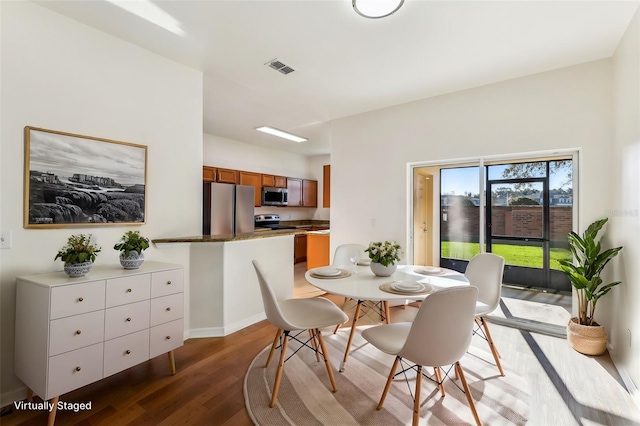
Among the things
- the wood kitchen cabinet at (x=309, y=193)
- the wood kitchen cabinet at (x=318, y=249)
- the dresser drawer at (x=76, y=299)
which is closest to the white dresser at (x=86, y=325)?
the dresser drawer at (x=76, y=299)

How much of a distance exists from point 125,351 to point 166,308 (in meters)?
0.36

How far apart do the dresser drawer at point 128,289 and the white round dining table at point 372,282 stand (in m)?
1.19

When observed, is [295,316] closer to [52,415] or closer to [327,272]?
[327,272]

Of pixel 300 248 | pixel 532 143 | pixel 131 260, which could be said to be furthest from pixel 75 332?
pixel 300 248

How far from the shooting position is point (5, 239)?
1894 mm

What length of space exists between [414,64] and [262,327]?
123 inches

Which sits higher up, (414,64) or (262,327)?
(414,64)

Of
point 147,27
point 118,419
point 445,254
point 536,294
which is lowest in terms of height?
point 118,419

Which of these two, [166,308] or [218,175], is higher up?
[218,175]

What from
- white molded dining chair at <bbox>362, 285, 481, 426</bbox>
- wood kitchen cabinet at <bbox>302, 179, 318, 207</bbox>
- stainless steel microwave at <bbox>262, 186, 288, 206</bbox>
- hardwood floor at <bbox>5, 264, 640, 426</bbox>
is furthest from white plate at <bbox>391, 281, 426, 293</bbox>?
wood kitchen cabinet at <bbox>302, 179, 318, 207</bbox>

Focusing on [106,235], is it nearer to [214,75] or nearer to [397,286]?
[214,75]

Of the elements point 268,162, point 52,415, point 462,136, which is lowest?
point 52,415

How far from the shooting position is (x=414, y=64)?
110 inches

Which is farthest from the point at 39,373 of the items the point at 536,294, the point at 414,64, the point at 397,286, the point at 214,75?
the point at 536,294
